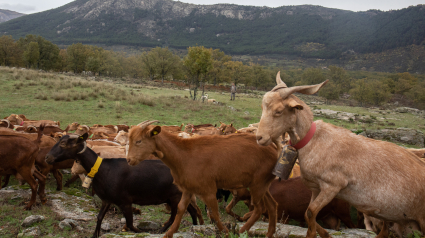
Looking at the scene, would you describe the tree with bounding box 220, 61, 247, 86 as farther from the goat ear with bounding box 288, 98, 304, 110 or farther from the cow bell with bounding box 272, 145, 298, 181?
the goat ear with bounding box 288, 98, 304, 110

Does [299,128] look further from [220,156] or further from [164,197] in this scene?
[164,197]

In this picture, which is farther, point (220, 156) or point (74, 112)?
point (74, 112)

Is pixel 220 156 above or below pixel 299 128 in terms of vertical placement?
below

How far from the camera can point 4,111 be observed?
53.7 feet

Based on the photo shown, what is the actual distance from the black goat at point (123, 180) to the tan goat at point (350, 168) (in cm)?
316

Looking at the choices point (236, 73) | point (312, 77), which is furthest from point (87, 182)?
point (312, 77)

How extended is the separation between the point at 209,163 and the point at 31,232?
3750mm

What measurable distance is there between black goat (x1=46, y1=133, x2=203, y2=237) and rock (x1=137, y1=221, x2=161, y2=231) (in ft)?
0.88

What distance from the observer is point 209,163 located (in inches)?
167

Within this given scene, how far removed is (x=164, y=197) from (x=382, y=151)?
14.2 ft

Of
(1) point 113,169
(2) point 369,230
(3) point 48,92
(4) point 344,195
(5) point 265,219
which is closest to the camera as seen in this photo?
(4) point 344,195

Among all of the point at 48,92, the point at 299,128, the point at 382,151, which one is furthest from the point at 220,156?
the point at 48,92

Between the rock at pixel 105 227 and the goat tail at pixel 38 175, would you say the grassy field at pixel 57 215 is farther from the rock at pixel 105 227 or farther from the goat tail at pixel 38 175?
the goat tail at pixel 38 175

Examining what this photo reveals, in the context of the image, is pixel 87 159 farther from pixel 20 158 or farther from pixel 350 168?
pixel 350 168
